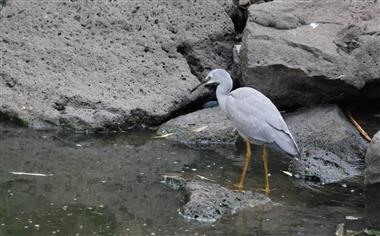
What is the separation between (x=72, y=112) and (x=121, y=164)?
1.11 m

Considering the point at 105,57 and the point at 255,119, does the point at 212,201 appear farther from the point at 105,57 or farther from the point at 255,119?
the point at 105,57

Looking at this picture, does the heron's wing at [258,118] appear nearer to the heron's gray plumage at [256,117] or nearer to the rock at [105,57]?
the heron's gray plumage at [256,117]

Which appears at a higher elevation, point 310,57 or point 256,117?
point 310,57

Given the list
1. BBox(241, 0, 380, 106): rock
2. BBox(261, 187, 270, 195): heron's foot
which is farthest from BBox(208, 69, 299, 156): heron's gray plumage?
BBox(241, 0, 380, 106): rock

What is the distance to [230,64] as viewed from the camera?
8.64m

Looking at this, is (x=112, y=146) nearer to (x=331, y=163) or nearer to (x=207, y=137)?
(x=207, y=137)

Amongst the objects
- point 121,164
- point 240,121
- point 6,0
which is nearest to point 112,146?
point 121,164

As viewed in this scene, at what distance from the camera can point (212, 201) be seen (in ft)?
18.9

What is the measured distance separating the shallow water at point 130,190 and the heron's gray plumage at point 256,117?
380 millimetres

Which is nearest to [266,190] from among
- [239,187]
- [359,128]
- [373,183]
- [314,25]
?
[239,187]

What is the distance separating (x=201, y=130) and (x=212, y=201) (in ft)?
6.33

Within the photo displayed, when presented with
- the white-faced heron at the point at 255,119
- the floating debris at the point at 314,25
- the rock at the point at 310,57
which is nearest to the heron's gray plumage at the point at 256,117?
the white-faced heron at the point at 255,119

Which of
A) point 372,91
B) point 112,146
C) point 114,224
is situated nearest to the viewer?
point 114,224

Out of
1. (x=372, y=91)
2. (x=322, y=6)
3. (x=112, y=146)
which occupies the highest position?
(x=322, y=6)
